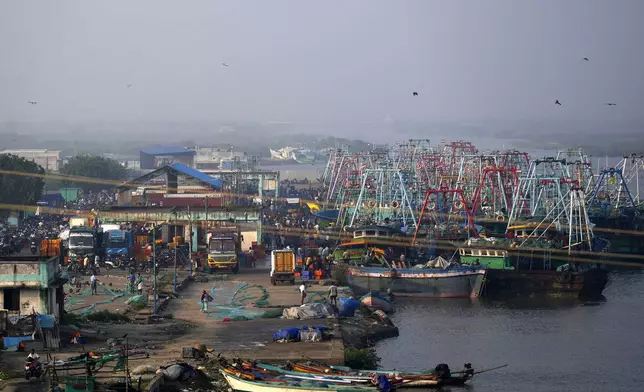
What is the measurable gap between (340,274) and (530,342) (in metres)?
11.7

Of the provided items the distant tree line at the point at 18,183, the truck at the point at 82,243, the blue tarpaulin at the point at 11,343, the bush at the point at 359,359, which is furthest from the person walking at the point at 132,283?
the distant tree line at the point at 18,183

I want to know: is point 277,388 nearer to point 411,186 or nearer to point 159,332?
point 159,332

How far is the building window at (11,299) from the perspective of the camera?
77.6 feet

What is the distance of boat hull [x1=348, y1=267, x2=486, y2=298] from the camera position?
37.8 meters

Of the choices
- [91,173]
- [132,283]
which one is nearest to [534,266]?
[132,283]

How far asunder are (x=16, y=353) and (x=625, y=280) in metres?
29.1

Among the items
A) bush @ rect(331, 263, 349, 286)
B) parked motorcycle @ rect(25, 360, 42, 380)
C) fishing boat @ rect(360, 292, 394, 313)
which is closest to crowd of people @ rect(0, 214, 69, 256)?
bush @ rect(331, 263, 349, 286)

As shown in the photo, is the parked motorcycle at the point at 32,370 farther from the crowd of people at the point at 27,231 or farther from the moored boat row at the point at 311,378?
the crowd of people at the point at 27,231

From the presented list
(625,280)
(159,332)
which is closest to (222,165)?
(625,280)

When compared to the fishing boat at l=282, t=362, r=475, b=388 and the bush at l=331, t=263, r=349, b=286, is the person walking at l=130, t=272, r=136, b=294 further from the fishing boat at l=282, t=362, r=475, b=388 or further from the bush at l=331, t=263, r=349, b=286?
the fishing boat at l=282, t=362, r=475, b=388

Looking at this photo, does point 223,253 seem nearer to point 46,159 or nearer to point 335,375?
point 335,375

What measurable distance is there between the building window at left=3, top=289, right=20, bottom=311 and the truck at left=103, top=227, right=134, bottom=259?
18.5m

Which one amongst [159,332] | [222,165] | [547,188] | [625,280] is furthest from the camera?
[222,165]

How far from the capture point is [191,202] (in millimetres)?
57594
